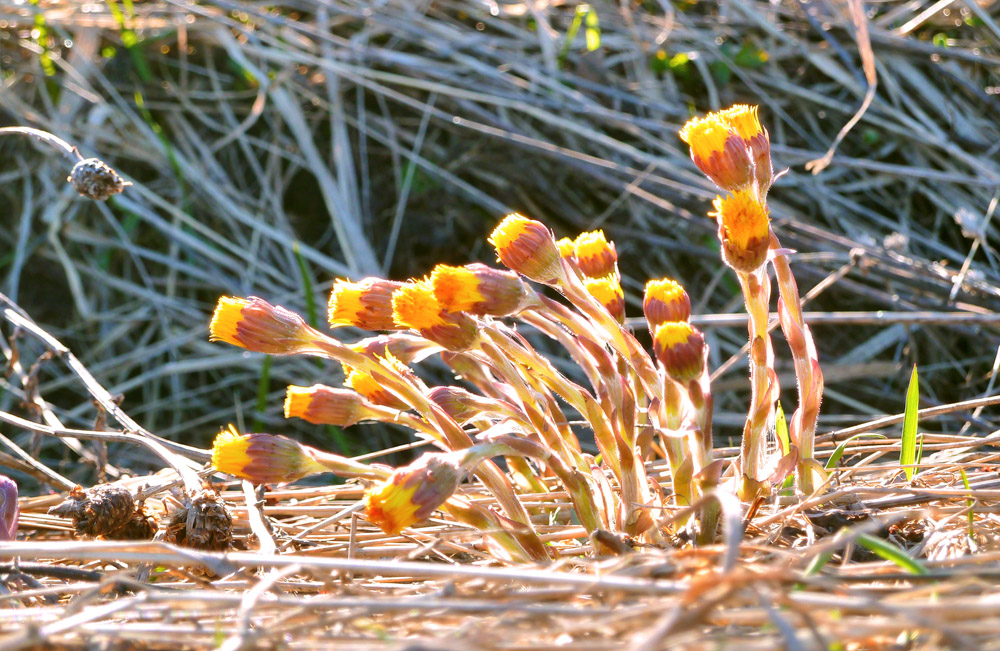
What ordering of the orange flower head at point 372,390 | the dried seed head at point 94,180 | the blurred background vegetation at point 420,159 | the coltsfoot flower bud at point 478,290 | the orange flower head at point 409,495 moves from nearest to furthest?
the orange flower head at point 409,495 → the coltsfoot flower bud at point 478,290 → the orange flower head at point 372,390 → the dried seed head at point 94,180 → the blurred background vegetation at point 420,159

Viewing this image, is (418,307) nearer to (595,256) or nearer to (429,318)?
(429,318)

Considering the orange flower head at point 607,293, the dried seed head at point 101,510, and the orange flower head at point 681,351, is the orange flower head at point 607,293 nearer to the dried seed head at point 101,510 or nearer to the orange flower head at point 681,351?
the orange flower head at point 681,351

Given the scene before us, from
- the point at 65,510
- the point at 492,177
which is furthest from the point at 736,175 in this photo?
the point at 492,177

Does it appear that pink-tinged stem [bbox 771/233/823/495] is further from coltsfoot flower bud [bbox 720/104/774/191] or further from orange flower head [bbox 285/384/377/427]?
orange flower head [bbox 285/384/377/427]

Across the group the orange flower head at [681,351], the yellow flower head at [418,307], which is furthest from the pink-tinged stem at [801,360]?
the yellow flower head at [418,307]

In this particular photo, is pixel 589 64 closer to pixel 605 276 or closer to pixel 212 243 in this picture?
pixel 212 243

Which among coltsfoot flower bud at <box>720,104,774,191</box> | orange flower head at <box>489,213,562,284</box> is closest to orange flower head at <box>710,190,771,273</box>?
coltsfoot flower bud at <box>720,104,774,191</box>
